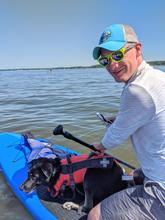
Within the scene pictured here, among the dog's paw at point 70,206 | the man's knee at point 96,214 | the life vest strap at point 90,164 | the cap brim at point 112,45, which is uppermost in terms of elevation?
the cap brim at point 112,45

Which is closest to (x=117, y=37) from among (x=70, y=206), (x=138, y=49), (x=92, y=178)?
(x=138, y=49)

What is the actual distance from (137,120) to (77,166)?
64.0 inches

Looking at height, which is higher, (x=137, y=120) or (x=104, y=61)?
(x=104, y=61)

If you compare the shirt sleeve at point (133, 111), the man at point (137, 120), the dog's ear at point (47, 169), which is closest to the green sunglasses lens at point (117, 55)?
the man at point (137, 120)

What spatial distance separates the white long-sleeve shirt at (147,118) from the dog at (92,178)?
3.47ft

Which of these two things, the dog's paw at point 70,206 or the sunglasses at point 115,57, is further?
the dog's paw at point 70,206

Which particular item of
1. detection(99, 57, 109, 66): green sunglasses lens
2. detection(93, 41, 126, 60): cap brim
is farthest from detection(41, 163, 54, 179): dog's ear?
detection(93, 41, 126, 60): cap brim

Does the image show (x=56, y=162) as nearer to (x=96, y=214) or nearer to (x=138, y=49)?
(x=96, y=214)

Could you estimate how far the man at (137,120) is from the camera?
8.13 ft

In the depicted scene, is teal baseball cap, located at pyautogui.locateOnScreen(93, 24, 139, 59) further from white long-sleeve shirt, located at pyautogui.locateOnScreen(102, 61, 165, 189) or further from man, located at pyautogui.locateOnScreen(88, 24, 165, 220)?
white long-sleeve shirt, located at pyautogui.locateOnScreen(102, 61, 165, 189)

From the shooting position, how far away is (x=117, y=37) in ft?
8.73

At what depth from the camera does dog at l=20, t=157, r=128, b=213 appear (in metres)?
3.64

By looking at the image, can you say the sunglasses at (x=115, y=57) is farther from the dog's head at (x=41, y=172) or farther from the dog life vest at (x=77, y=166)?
the dog's head at (x=41, y=172)

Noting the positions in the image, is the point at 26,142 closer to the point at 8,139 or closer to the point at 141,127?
the point at 8,139
